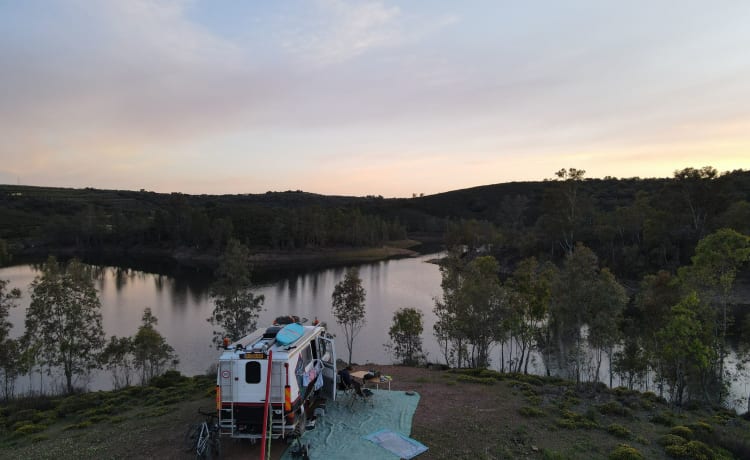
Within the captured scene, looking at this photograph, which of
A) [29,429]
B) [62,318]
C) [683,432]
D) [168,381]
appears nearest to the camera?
[683,432]

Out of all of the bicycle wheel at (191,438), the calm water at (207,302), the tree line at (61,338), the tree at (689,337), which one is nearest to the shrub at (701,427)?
the tree at (689,337)

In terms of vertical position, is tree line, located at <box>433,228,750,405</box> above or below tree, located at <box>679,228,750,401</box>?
below

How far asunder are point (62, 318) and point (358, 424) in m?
24.8

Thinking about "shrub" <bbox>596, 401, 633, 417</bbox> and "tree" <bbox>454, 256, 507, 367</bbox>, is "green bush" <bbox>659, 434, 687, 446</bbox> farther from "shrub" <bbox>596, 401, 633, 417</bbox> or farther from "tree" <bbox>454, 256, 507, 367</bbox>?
"tree" <bbox>454, 256, 507, 367</bbox>

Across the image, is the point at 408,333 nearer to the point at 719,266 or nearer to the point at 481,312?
the point at 481,312

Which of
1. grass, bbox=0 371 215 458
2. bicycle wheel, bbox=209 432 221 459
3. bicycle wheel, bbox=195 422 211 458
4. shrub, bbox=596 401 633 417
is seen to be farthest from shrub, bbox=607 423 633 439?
grass, bbox=0 371 215 458

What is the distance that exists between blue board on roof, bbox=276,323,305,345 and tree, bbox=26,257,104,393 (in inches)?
854

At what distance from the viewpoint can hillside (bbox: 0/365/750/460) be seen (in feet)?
38.9

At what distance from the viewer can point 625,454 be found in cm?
1144

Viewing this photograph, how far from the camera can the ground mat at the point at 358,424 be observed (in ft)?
35.8

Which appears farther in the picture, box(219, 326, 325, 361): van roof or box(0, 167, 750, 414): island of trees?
box(0, 167, 750, 414): island of trees

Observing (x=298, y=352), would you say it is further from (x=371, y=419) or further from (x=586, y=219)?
(x=586, y=219)

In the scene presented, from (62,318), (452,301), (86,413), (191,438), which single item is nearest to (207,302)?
(62,318)

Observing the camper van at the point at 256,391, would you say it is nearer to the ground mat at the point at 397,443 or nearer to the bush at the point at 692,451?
the ground mat at the point at 397,443
